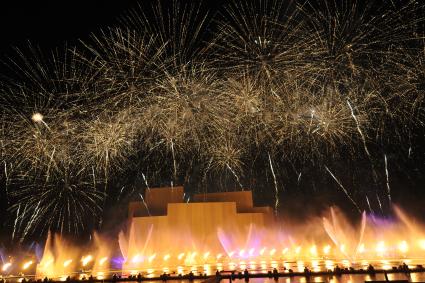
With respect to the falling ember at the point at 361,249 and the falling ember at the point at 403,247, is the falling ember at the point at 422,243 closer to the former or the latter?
the falling ember at the point at 403,247

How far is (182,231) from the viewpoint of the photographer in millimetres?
31688

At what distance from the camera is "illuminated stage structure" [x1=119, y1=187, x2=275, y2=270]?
3094 cm

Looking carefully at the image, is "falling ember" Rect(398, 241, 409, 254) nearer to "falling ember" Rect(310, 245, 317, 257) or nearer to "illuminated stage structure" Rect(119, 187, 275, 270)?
"falling ember" Rect(310, 245, 317, 257)

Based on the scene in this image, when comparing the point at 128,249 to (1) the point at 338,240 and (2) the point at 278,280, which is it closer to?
(2) the point at 278,280

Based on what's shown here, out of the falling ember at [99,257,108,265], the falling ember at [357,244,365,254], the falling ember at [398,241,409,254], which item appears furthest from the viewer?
the falling ember at [99,257,108,265]

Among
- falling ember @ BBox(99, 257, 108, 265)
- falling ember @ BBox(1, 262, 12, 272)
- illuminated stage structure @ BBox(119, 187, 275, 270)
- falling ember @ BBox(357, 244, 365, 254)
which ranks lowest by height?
falling ember @ BBox(1, 262, 12, 272)

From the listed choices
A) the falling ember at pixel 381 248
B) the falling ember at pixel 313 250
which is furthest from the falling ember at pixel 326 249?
the falling ember at pixel 381 248

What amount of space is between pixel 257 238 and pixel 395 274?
19004 millimetres

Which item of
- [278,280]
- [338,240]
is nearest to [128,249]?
[278,280]

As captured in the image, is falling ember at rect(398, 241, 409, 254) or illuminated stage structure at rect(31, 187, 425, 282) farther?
illuminated stage structure at rect(31, 187, 425, 282)

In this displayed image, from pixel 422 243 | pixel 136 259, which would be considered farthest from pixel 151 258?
pixel 422 243

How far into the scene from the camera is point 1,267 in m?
32.6

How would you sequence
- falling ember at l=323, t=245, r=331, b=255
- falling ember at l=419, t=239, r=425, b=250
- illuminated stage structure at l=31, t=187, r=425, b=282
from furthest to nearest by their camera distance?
1. falling ember at l=323, t=245, r=331, b=255
2. illuminated stage structure at l=31, t=187, r=425, b=282
3. falling ember at l=419, t=239, r=425, b=250

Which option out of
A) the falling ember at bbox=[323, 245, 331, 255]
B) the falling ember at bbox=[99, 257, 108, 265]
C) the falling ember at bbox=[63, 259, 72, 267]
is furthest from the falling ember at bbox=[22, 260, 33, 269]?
the falling ember at bbox=[323, 245, 331, 255]
